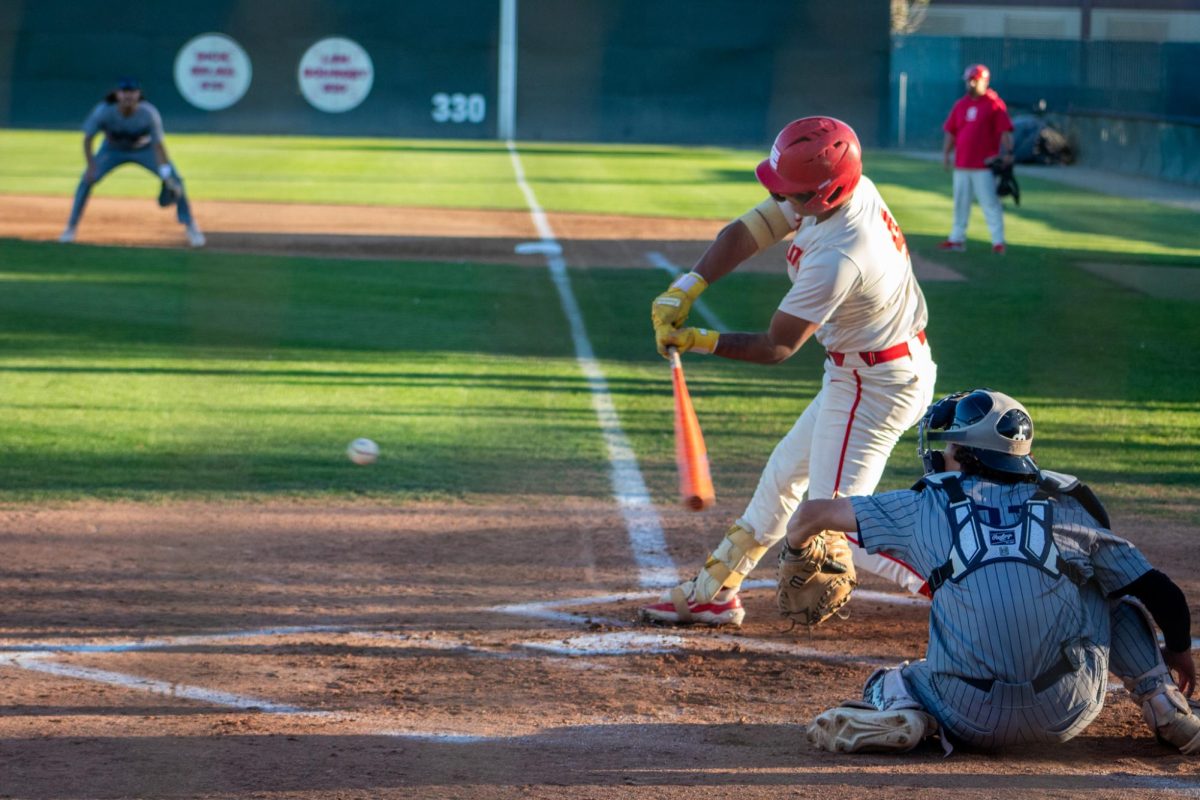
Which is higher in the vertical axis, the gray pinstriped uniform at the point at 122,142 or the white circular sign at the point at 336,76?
the white circular sign at the point at 336,76

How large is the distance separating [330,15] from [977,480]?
41.8m

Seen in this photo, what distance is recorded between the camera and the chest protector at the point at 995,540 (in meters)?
4.27

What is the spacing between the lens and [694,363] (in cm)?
1150

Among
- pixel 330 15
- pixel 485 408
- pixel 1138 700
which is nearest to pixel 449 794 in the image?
pixel 1138 700

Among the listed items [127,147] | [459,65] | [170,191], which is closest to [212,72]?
[459,65]

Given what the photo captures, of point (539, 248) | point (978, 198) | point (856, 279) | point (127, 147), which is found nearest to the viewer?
point (856, 279)

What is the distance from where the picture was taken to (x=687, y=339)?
17.0 feet

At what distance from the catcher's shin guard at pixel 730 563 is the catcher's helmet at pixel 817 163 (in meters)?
1.29

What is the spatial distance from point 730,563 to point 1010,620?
5.13ft

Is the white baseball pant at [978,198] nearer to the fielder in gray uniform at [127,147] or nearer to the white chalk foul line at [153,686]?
the fielder in gray uniform at [127,147]

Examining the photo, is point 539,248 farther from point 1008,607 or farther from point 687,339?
point 1008,607

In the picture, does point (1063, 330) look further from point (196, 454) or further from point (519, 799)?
point (519, 799)

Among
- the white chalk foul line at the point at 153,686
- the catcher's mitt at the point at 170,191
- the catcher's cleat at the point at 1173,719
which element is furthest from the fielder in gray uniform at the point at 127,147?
the catcher's cleat at the point at 1173,719

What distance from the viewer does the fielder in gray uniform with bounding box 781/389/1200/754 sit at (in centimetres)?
427
